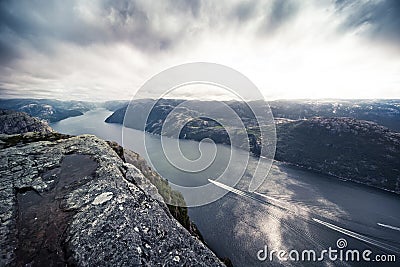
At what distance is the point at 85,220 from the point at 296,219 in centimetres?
7268

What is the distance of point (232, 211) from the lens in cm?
6638

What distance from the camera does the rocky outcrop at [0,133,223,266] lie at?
6.27 m

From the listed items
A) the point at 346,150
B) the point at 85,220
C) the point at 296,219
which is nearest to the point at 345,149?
the point at 346,150

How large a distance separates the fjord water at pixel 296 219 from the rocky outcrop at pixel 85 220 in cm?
4749

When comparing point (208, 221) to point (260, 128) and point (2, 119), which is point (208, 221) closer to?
point (2, 119)

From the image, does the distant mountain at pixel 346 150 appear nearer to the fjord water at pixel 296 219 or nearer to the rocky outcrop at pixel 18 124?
the fjord water at pixel 296 219

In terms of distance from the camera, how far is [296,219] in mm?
63062

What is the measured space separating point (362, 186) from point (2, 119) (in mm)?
161033

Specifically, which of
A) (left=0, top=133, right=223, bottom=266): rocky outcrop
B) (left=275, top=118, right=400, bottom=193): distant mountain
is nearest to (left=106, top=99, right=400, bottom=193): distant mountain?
(left=275, top=118, right=400, bottom=193): distant mountain

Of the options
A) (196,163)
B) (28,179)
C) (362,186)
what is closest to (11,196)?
(28,179)

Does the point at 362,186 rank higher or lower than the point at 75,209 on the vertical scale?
lower

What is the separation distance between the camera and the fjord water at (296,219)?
51.7 meters

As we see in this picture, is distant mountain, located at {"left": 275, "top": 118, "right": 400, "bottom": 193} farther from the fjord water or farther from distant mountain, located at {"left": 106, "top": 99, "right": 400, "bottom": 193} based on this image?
the fjord water

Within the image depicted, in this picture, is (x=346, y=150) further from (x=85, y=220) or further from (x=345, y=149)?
(x=85, y=220)
